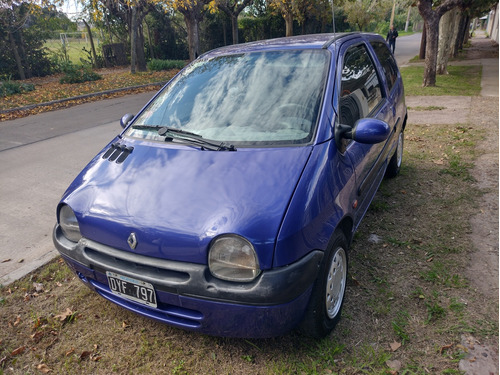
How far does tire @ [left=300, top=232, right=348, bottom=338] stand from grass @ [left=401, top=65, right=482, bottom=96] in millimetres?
9926

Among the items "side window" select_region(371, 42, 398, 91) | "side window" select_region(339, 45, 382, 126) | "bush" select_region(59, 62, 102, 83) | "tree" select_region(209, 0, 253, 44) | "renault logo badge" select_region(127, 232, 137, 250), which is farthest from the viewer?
"tree" select_region(209, 0, 253, 44)

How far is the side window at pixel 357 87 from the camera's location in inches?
116

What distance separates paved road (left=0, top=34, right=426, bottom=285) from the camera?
3756 millimetres

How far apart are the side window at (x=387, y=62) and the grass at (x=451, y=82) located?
23.2 feet

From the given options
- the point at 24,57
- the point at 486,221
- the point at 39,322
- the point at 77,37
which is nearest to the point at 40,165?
the point at 39,322

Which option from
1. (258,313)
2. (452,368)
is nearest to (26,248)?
(258,313)

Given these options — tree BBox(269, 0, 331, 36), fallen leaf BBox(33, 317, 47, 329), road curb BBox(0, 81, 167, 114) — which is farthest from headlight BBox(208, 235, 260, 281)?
tree BBox(269, 0, 331, 36)

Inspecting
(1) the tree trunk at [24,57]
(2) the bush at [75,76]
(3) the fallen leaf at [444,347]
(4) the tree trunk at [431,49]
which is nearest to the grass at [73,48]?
(1) the tree trunk at [24,57]

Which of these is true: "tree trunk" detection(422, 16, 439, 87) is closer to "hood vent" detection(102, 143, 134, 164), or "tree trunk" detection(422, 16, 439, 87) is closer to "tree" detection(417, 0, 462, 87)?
"tree" detection(417, 0, 462, 87)

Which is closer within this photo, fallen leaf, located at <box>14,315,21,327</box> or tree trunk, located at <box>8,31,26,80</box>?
fallen leaf, located at <box>14,315,21,327</box>

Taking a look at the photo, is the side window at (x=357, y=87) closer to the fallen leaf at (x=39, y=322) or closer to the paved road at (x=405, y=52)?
the fallen leaf at (x=39, y=322)

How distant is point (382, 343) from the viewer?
248cm

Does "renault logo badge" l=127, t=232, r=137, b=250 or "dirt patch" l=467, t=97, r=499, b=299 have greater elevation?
"renault logo badge" l=127, t=232, r=137, b=250

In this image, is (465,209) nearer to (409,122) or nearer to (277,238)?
(277,238)
